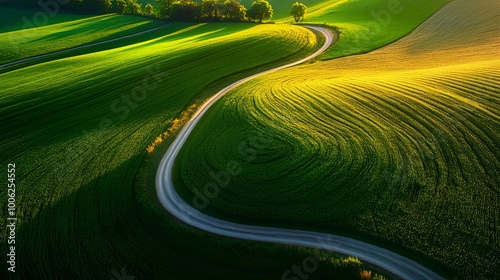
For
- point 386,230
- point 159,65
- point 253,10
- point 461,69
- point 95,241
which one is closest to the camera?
point 386,230

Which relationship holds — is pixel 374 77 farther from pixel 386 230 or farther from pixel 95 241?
pixel 95 241

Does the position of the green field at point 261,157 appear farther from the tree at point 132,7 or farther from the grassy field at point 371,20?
the tree at point 132,7

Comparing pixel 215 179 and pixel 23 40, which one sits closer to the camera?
pixel 215 179

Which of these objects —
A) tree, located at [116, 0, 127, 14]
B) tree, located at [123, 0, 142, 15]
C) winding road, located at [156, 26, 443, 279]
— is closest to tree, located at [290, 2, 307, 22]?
tree, located at [123, 0, 142, 15]

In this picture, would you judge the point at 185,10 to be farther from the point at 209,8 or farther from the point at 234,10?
the point at 234,10

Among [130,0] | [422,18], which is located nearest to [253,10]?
[422,18]

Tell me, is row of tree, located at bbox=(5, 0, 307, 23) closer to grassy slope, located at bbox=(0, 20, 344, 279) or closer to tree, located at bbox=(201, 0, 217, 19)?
tree, located at bbox=(201, 0, 217, 19)
